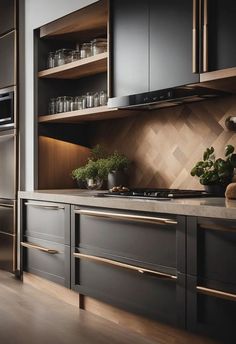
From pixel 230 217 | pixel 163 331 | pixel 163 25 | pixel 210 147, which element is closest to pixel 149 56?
pixel 163 25

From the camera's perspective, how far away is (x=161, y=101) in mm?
3424

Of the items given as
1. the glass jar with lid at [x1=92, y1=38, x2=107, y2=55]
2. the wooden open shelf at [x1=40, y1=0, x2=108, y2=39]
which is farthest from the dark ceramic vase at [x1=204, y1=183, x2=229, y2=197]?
Answer: the wooden open shelf at [x1=40, y1=0, x2=108, y2=39]

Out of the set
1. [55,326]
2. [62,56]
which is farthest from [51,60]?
[55,326]

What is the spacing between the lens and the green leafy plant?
10.9ft

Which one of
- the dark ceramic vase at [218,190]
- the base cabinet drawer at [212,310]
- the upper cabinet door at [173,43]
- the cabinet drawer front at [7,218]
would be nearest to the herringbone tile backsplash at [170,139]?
the dark ceramic vase at [218,190]

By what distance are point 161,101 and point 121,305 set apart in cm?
126

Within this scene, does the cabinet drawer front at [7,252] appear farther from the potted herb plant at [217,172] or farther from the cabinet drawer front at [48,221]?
the potted herb plant at [217,172]

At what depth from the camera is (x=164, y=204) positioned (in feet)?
9.32

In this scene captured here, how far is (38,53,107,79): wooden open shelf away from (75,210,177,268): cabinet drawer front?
117cm

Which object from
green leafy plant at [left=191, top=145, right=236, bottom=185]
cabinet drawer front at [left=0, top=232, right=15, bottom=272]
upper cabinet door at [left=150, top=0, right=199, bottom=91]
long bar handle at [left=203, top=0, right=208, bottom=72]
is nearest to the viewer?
long bar handle at [left=203, top=0, right=208, bottom=72]

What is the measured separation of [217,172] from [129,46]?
104cm

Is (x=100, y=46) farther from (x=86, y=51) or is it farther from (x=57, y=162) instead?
(x=57, y=162)

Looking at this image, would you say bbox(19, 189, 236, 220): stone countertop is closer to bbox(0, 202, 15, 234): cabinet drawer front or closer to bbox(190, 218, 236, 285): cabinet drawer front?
bbox(190, 218, 236, 285): cabinet drawer front

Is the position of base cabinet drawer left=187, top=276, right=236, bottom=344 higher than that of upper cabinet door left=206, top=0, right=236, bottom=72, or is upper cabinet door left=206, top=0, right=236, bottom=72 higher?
upper cabinet door left=206, top=0, right=236, bottom=72
